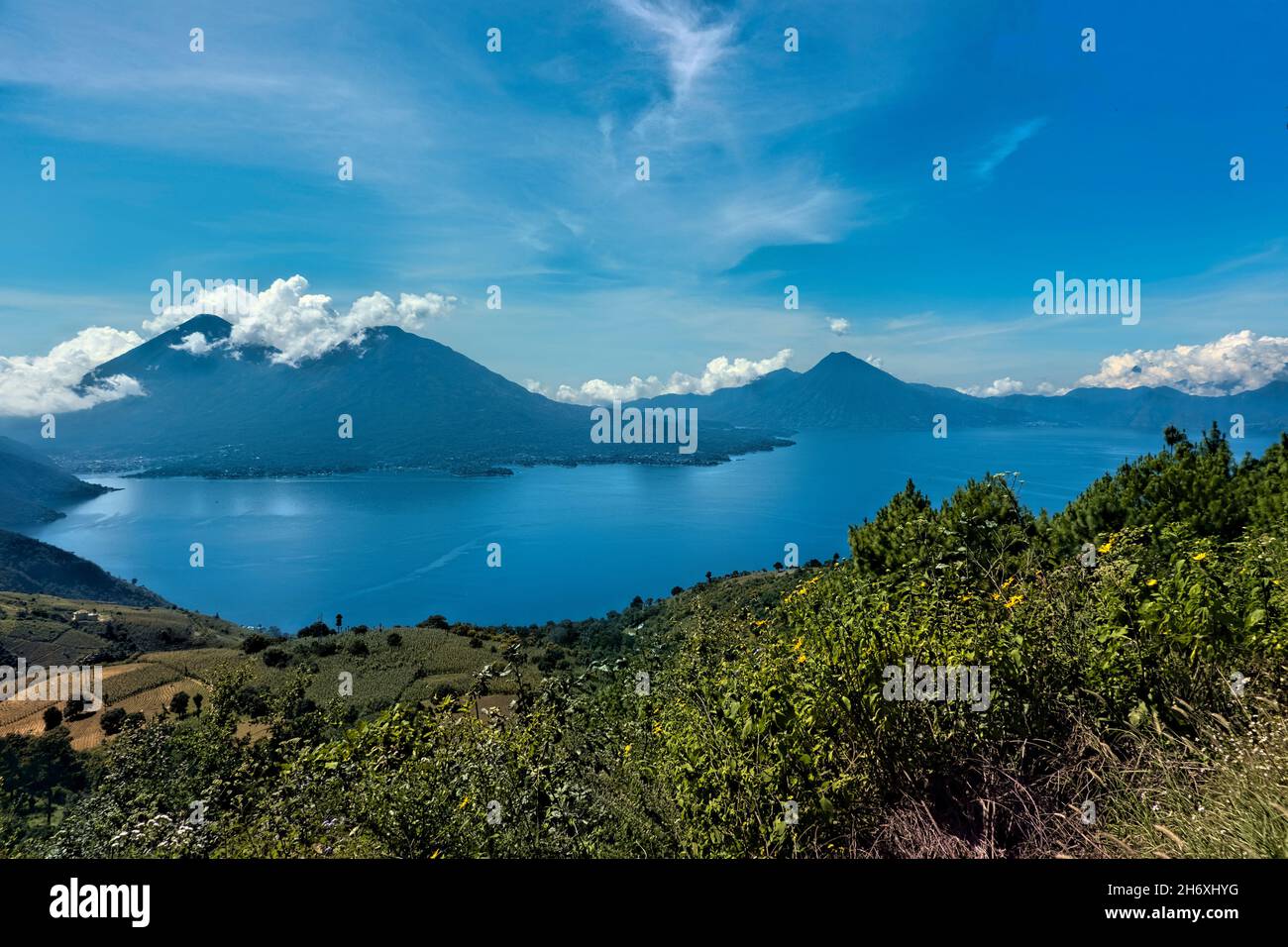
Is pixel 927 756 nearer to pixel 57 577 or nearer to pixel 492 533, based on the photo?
pixel 492 533

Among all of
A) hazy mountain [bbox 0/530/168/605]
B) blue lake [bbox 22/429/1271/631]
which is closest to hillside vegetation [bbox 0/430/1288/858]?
blue lake [bbox 22/429/1271/631]

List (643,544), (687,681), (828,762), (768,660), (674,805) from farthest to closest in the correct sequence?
(643,544) → (687,681) → (768,660) → (674,805) → (828,762)

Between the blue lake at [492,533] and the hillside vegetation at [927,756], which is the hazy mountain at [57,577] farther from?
the hillside vegetation at [927,756]

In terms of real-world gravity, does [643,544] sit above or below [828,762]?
below

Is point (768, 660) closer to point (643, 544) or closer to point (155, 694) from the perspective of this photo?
point (155, 694)

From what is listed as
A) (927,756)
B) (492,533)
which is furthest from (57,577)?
(927,756)

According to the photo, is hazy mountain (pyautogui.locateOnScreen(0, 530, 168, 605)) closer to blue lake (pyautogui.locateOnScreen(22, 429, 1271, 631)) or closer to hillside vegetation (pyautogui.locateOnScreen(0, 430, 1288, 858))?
blue lake (pyautogui.locateOnScreen(22, 429, 1271, 631))

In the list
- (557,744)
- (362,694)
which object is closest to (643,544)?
(362,694)

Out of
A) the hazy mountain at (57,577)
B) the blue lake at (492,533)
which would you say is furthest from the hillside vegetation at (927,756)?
the hazy mountain at (57,577)
